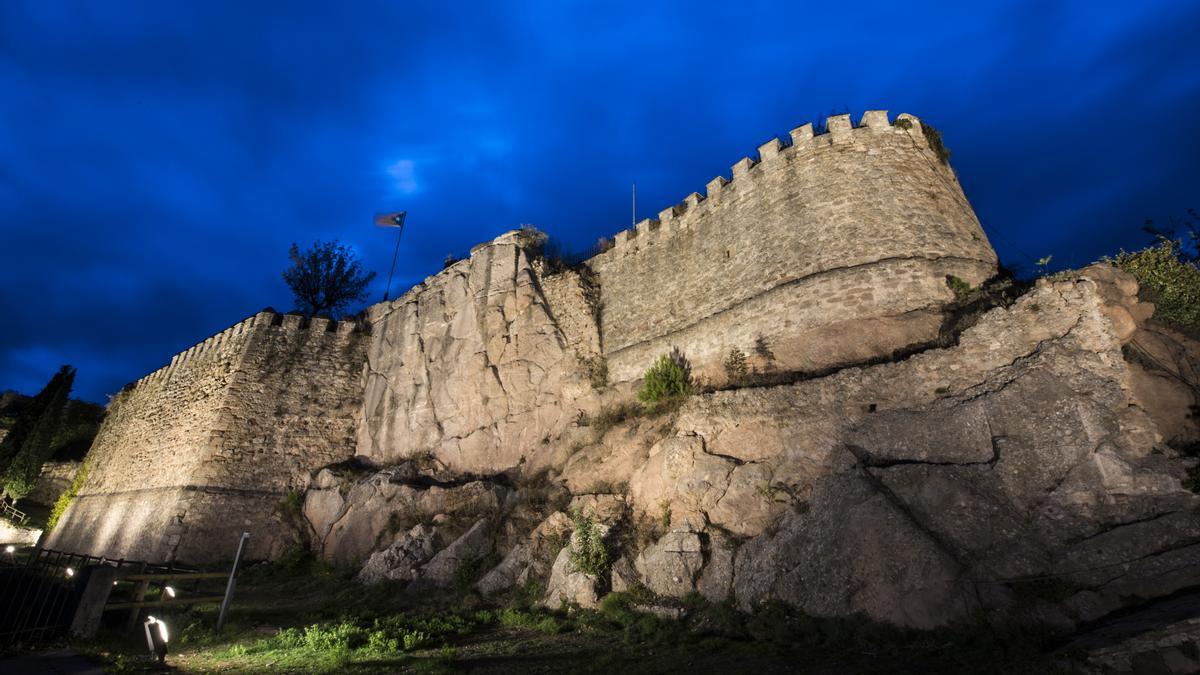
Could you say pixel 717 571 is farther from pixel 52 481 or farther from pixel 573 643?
pixel 52 481

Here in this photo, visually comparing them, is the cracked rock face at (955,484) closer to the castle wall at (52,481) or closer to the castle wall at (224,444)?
the castle wall at (224,444)

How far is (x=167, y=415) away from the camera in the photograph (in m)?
24.3

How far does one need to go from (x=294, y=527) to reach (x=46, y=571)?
36.3ft

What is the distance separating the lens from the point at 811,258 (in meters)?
14.4

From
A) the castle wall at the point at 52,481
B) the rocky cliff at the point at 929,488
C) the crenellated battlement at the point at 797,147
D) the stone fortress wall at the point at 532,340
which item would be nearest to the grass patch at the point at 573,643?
the rocky cliff at the point at 929,488

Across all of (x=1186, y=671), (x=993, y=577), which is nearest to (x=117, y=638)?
(x=993, y=577)

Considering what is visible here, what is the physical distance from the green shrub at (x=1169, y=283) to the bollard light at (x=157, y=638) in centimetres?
1745

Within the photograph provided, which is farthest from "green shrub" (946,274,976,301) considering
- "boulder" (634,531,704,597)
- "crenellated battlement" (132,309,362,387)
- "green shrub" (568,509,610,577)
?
"crenellated battlement" (132,309,362,387)

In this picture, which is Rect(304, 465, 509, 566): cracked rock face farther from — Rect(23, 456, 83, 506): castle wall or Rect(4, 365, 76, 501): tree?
Rect(23, 456, 83, 506): castle wall

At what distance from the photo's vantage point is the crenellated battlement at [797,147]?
15617 mm

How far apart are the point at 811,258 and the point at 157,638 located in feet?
48.7

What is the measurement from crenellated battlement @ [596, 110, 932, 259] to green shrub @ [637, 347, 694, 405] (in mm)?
5258

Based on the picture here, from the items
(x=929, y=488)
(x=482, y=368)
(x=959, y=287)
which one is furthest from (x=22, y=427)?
(x=959, y=287)

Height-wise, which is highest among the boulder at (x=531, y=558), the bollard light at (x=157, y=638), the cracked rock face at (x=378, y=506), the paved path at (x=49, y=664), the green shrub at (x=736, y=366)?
the green shrub at (x=736, y=366)
